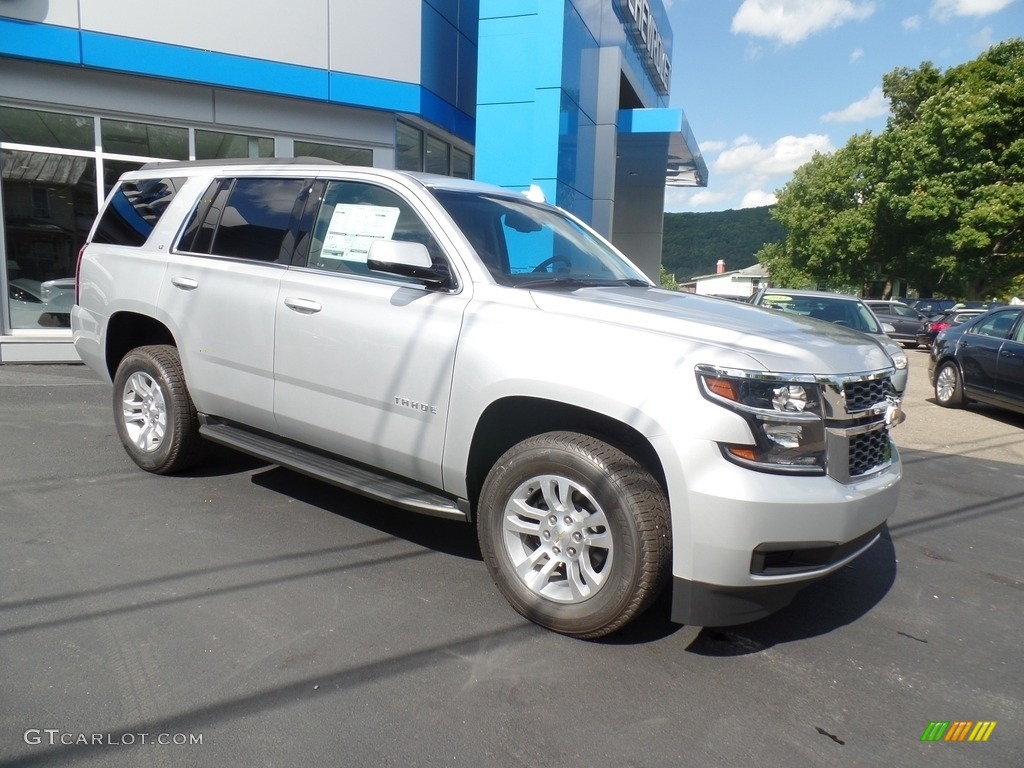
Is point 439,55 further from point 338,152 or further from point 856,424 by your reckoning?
point 856,424

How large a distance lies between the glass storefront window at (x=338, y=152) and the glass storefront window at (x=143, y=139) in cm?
170

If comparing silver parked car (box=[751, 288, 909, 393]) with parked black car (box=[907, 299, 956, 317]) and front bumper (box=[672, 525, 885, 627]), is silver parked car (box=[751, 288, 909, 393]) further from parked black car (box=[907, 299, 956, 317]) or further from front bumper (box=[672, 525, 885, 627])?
parked black car (box=[907, 299, 956, 317])

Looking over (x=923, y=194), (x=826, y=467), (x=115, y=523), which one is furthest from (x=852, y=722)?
(x=923, y=194)

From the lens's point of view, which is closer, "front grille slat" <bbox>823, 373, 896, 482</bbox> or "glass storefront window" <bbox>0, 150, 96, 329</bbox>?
"front grille slat" <bbox>823, 373, 896, 482</bbox>

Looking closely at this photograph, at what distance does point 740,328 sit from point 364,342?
5.90ft

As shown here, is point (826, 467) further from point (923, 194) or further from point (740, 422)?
point (923, 194)

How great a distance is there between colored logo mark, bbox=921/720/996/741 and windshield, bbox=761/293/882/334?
7.02m

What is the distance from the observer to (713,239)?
12519 centimetres

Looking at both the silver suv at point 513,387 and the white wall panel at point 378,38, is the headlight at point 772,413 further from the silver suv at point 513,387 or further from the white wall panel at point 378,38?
the white wall panel at point 378,38

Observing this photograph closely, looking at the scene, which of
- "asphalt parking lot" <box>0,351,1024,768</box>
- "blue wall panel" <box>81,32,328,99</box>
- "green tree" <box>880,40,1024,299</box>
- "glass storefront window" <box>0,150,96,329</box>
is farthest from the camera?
"green tree" <box>880,40,1024,299</box>

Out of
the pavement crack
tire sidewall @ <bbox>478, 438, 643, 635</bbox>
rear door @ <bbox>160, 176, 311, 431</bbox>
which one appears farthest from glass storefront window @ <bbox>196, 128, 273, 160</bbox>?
the pavement crack

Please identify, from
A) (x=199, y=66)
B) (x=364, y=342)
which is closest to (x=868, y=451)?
(x=364, y=342)

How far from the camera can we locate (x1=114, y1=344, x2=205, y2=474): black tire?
4.81 metres

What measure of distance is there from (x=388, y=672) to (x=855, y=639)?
209 cm
